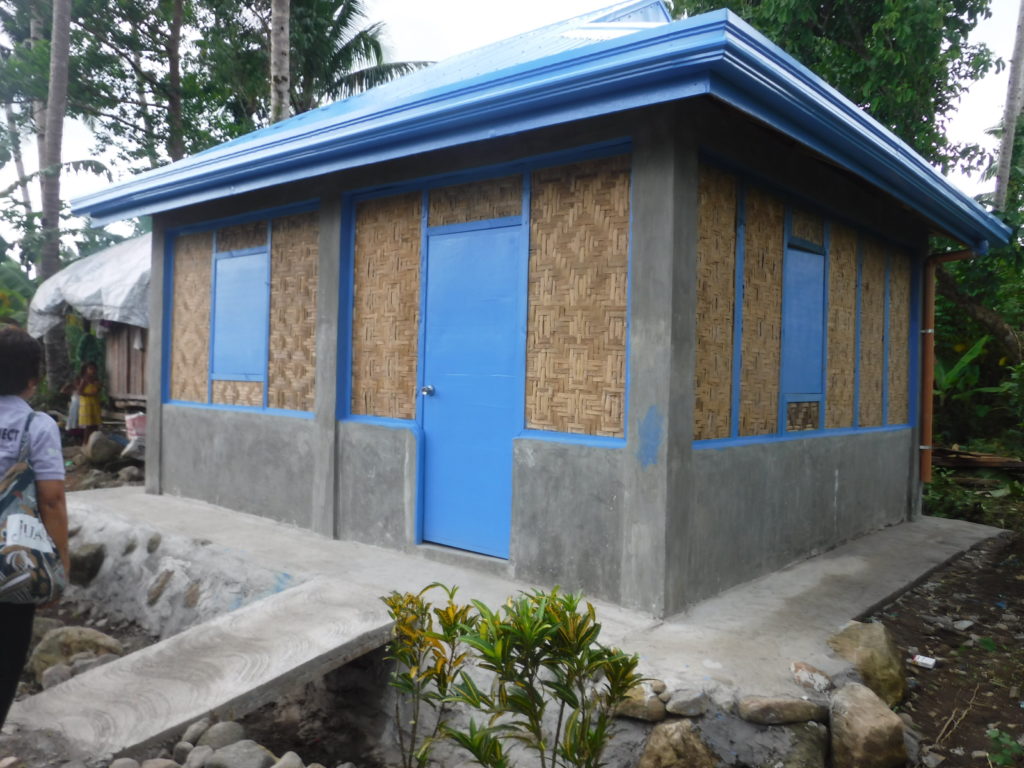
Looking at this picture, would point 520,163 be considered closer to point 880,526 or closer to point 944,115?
point 880,526

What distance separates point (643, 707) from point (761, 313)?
283 centimetres

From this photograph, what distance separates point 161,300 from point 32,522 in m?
5.15

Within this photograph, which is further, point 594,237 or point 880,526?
point 880,526

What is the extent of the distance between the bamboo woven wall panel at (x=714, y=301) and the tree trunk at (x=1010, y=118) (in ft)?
23.5

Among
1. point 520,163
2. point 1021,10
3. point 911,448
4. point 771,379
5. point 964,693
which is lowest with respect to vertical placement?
point 964,693

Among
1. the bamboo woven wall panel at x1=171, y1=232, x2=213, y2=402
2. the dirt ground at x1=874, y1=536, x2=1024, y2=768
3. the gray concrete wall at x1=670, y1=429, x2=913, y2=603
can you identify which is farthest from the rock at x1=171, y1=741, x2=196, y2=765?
the bamboo woven wall panel at x1=171, y1=232, x2=213, y2=402

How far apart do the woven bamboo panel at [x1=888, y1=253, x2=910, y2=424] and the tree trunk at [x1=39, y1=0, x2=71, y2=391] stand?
11.5 metres

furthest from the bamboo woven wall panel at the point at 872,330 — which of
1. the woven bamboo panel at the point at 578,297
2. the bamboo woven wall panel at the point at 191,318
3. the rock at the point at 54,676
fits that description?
the rock at the point at 54,676

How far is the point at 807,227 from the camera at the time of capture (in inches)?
226

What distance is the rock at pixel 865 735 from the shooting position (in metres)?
3.28

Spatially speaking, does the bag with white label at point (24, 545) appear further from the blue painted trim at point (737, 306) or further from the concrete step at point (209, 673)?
the blue painted trim at point (737, 306)

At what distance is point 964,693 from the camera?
4164 millimetres

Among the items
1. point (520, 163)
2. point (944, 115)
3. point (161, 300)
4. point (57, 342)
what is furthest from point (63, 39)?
point (944, 115)

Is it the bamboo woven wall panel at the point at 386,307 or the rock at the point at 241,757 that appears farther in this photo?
the bamboo woven wall panel at the point at 386,307
